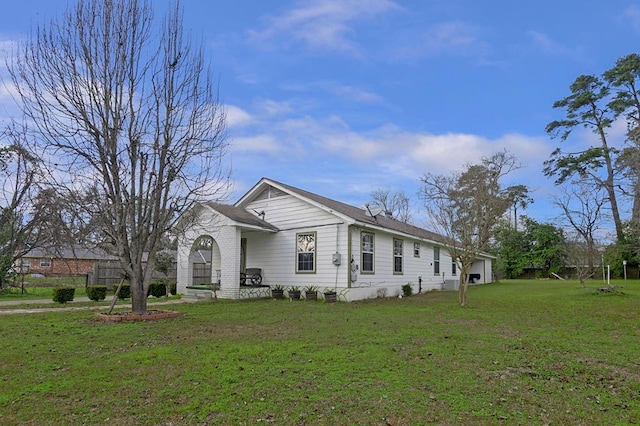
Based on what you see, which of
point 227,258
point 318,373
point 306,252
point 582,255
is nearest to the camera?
point 318,373

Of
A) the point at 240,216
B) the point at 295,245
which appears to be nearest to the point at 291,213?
the point at 295,245

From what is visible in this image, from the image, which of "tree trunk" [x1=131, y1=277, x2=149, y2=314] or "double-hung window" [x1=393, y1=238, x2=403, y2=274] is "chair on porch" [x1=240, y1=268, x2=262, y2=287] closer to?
"double-hung window" [x1=393, y1=238, x2=403, y2=274]

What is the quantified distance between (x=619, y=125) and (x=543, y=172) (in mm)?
6847

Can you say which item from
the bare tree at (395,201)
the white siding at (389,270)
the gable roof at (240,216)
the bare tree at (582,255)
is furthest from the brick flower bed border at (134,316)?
the bare tree at (395,201)

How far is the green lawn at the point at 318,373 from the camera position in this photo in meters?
3.86

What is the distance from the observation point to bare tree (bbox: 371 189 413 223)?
44.0 m

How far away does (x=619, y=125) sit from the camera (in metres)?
33.6

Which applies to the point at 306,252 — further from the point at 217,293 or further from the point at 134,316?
the point at 134,316

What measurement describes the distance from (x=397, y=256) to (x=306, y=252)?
4.70 m

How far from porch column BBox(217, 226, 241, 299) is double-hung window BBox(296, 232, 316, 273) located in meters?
2.42

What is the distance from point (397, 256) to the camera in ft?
60.9

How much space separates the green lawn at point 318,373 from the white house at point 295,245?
238 inches

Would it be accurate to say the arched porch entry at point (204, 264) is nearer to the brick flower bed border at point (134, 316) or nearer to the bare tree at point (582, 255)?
the brick flower bed border at point (134, 316)

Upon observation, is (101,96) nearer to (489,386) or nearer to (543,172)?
(489,386)
